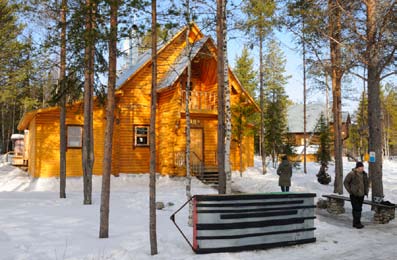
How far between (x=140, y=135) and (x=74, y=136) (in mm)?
3413

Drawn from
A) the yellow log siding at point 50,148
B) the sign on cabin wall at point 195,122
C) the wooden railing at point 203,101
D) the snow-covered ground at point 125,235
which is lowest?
the snow-covered ground at point 125,235

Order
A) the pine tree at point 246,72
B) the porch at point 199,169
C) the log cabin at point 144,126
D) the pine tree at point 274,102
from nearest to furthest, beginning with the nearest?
the log cabin at point 144,126 < the porch at point 199,169 < the pine tree at point 274,102 < the pine tree at point 246,72

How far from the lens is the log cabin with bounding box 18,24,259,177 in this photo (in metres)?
19.1

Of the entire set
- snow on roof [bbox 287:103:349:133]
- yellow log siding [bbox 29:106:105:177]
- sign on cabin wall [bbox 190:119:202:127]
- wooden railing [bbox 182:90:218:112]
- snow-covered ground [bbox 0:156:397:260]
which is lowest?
snow-covered ground [bbox 0:156:397:260]

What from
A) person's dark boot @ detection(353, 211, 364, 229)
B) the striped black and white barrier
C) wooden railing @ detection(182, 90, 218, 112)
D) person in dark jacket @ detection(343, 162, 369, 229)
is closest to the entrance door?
wooden railing @ detection(182, 90, 218, 112)

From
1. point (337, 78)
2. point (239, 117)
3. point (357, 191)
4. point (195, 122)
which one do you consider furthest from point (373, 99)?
point (195, 122)

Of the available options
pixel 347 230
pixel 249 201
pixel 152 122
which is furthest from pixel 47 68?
pixel 347 230

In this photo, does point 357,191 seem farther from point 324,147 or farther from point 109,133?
point 324,147

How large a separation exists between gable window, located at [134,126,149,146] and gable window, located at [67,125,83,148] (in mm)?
2854

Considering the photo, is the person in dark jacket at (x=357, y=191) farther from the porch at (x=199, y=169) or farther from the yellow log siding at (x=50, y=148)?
the yellow log siding at (x=50, y=148)

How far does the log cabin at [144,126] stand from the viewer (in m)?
19.1

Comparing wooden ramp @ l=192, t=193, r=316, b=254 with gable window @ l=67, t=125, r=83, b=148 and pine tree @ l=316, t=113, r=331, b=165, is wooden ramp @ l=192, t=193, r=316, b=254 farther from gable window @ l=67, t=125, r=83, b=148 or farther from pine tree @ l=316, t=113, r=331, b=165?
pine tree @ l=316, t=113, r=331, b=165

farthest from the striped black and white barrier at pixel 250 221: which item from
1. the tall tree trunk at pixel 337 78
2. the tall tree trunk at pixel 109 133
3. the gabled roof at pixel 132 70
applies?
the gabled roof at pixel 132 70

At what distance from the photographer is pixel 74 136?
63.9 feet
